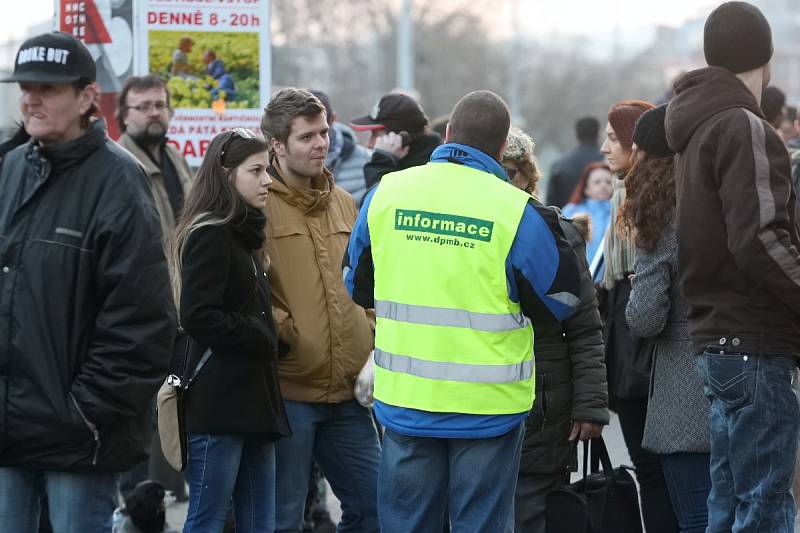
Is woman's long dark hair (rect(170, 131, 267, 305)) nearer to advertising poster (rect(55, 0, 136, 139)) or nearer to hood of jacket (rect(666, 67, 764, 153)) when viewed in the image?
hood of jacket (rect(666, 67, 764, 153))

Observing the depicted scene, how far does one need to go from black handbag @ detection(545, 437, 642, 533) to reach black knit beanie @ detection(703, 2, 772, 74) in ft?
5.29

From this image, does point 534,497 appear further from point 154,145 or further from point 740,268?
point 154,145

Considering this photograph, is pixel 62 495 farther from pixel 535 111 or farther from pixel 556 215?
pixel 535 111

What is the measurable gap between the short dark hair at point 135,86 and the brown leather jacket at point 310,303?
1776 millimetres

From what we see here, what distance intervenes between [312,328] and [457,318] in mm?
1008

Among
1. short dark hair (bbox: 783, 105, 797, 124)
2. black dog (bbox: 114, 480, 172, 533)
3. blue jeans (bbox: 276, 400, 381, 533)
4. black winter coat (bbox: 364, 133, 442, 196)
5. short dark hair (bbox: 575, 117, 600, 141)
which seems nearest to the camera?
blue jeans (bbox: 276, 400, 381, 533)

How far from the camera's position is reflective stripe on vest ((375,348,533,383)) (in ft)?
14.9

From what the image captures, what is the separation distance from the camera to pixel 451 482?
466 centimetres

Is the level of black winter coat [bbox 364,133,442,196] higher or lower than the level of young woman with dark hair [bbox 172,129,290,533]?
higher

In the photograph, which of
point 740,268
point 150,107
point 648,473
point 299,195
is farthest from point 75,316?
point 150,107

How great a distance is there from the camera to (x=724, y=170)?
4535 millimetres

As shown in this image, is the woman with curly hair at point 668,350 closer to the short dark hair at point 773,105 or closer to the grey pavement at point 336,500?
the grey pavement at point 336,500

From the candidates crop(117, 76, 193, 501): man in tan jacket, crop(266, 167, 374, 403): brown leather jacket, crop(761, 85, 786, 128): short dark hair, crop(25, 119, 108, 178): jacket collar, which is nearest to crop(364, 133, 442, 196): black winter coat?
crop(117, 76, 193, 501): man in tan jacket

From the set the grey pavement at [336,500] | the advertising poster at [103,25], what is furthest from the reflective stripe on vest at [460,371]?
the advertising poster at [103,25]
